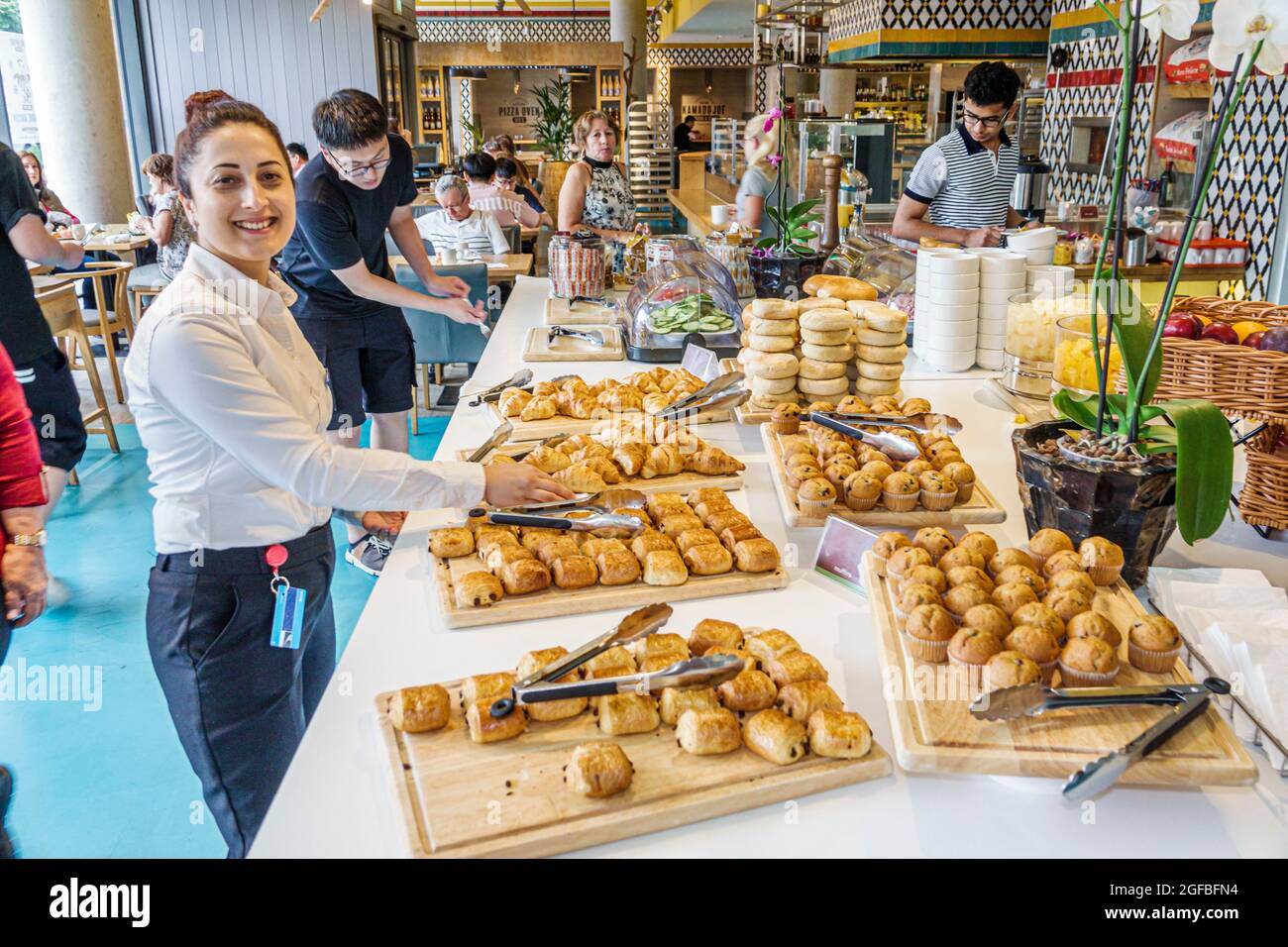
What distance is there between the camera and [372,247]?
3.31 meters

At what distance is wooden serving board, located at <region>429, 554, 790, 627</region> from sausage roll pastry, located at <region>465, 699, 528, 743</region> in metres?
0.33

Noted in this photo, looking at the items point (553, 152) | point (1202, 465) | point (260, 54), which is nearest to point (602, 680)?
point (1202, 465)

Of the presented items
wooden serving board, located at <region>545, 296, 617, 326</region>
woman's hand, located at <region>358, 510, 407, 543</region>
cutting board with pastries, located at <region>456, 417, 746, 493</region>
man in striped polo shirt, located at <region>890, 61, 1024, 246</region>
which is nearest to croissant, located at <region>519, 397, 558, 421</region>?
cutting board with pastries, located at <region>456, 417, 746, 493</region>

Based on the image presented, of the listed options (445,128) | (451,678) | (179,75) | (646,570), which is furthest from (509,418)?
(445,128)

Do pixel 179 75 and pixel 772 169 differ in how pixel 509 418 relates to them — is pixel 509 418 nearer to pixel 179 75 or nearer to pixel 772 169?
pixel 772 169

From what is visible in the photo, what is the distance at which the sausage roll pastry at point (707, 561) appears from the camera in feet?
4.98

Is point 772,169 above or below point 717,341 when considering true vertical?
above

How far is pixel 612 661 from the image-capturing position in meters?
1.21

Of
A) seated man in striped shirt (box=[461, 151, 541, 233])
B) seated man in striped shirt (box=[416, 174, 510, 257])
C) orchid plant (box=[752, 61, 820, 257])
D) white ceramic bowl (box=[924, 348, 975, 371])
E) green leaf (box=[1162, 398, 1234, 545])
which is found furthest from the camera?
seated man in striped shirt (box=[461, 151, 541, 233])

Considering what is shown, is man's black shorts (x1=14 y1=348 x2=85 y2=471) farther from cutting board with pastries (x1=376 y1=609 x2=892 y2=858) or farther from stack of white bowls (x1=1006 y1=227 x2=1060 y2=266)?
stack of white bowls (x1=1006 y1=227 x2=1060 y2=266)

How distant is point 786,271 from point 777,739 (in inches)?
92.2

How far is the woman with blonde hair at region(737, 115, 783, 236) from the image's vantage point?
4.51 meters

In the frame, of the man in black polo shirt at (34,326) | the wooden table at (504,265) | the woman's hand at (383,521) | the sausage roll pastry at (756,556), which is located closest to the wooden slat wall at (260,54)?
the wooden table at (504,265)

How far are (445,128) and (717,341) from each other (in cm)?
1589
